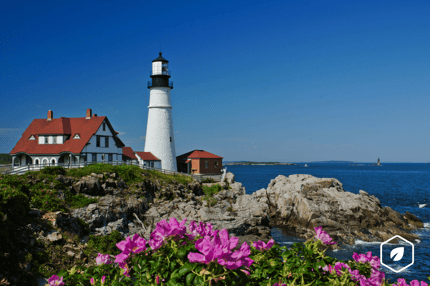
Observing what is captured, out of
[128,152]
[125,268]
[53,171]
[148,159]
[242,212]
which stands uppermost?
[128,152]

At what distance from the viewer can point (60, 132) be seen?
36656mm

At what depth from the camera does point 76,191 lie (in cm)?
2591

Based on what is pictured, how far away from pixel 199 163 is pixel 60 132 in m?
19.9

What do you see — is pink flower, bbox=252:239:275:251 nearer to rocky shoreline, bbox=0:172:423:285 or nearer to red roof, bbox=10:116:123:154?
rocky shoreline, bbox=0:172:423:285

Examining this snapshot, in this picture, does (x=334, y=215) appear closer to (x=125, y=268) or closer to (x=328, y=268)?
(x=328, y=268)

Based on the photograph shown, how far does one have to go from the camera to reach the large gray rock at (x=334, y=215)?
28.5 meters

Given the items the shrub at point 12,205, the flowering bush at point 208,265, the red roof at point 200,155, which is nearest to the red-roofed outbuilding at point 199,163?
the red roof at point 200,155

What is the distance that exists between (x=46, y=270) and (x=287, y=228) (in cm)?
2266

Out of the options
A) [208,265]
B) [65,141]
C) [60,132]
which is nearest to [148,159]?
[65,141]

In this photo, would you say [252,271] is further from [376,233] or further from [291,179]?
[291,179]

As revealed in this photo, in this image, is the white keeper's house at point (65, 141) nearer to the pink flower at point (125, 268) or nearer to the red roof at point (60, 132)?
the red roof at point (60, 132)

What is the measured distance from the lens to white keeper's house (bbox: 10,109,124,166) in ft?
117

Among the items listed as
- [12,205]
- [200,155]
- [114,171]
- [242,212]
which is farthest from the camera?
[200,155]

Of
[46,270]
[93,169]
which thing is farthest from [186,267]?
[93,169]
